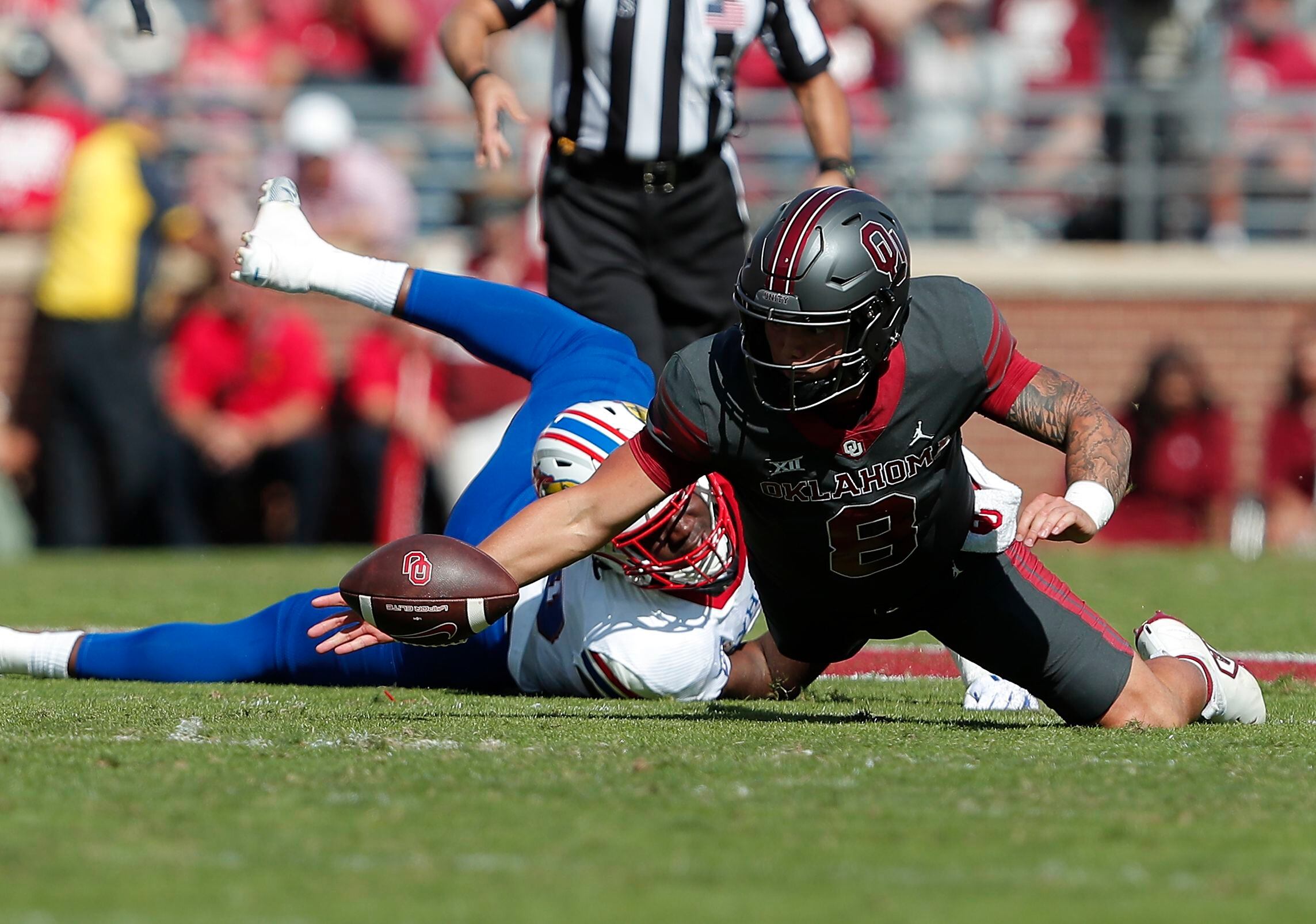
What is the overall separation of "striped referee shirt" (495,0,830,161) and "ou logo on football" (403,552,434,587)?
220cm

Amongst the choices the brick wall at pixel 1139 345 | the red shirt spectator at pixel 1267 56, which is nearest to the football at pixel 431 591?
the brick wall at pixel 1139 345

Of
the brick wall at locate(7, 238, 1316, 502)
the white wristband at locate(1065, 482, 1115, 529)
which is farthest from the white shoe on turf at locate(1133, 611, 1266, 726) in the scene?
the brick wall at locate(7, 238, 1316, 502)

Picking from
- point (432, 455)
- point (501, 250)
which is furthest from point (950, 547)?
point (432, 455)

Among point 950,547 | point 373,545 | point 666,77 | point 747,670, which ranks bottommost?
point 373,545

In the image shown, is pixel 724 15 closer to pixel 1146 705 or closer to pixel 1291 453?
pixel 1146 705

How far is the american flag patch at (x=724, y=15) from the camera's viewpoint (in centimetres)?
564

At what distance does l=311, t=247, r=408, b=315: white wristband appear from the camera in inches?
193

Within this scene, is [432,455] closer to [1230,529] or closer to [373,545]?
[373,545]

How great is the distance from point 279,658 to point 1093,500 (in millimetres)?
2182

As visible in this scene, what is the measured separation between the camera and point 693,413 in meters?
3.63

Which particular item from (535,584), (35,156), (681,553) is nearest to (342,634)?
(535,584)

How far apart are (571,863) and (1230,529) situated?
27.9 feet

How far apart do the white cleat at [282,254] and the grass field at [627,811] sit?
43.8 inches

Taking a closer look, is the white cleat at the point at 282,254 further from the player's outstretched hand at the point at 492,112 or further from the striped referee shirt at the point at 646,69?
the striped referee shirt at the point at 646,69
